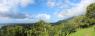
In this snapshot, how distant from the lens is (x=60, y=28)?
7016 millimetres

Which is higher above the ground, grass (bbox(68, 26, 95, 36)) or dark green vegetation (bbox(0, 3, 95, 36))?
dark green vegetation (bbox(0, 3, 95, 36))

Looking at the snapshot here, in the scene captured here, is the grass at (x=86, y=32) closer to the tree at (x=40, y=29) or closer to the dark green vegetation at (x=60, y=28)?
the dark green vegetation at (x=60, y=28)

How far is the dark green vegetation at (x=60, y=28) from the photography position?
657 centimetres

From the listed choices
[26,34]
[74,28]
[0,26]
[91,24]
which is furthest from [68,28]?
[0,26]

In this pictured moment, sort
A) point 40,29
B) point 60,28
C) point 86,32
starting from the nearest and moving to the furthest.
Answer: point 40,29, point 60,28, point 86,32

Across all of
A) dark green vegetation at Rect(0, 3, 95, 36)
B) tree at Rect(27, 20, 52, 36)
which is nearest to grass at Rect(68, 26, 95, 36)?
dark green vegetation at Rect(0, 3, 95, 36)

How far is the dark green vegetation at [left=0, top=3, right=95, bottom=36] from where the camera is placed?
6574 mm

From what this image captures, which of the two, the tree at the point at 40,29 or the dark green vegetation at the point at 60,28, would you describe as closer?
the dark green vegetation at the point at 60,28

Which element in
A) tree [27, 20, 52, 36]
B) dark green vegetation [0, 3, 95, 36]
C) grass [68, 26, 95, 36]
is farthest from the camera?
grass [68, 26, 95, 36]

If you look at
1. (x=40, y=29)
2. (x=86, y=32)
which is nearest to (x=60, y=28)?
(x=40, y=29)

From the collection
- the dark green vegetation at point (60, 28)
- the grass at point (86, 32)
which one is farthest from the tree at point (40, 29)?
the grass at point (86, 32)

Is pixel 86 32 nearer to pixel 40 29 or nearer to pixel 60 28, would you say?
pixel 60 28

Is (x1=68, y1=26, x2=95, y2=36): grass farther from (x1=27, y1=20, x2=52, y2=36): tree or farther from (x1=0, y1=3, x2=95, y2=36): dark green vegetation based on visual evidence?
(x1=27, y1=20, x2=52, y2=36): tree

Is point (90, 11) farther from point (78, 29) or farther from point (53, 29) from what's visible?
point (53, 29)
